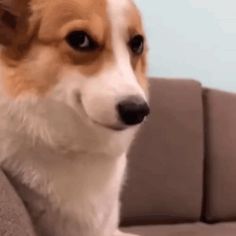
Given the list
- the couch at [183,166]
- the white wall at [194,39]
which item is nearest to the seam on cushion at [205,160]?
the couch at [183,166]

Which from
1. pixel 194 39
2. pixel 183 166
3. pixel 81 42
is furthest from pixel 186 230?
pixel 81 42

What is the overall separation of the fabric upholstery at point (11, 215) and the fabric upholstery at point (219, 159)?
1.13 meters

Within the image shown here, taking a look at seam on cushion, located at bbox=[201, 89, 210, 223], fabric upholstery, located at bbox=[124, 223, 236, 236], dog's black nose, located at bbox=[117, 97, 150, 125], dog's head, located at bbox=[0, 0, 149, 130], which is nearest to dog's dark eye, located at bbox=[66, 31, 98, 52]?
dog's head, located at bbox=[0, 0, 149, 130]

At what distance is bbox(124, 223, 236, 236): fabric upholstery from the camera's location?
163cm

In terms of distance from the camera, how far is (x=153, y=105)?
1.80m

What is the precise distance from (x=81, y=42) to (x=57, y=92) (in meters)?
0.09

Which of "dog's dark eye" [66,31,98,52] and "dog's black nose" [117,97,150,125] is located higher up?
"dog's dark eye" [66,31,98,52]

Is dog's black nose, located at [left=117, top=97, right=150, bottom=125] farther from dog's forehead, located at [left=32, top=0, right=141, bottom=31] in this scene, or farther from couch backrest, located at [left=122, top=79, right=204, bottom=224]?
couch backrest, located at [left=122, top=79, right=204, bottom=224]

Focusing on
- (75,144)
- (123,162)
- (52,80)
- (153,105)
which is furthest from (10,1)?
(153,105)

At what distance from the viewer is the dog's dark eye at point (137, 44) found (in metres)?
1.00

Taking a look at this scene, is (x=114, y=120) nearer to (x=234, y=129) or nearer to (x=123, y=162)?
(x=123, y=162)

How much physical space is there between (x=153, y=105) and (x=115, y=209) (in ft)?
2.41

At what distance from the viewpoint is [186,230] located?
1686mm

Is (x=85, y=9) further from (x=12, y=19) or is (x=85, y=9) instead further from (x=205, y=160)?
(x=205, y=160)
